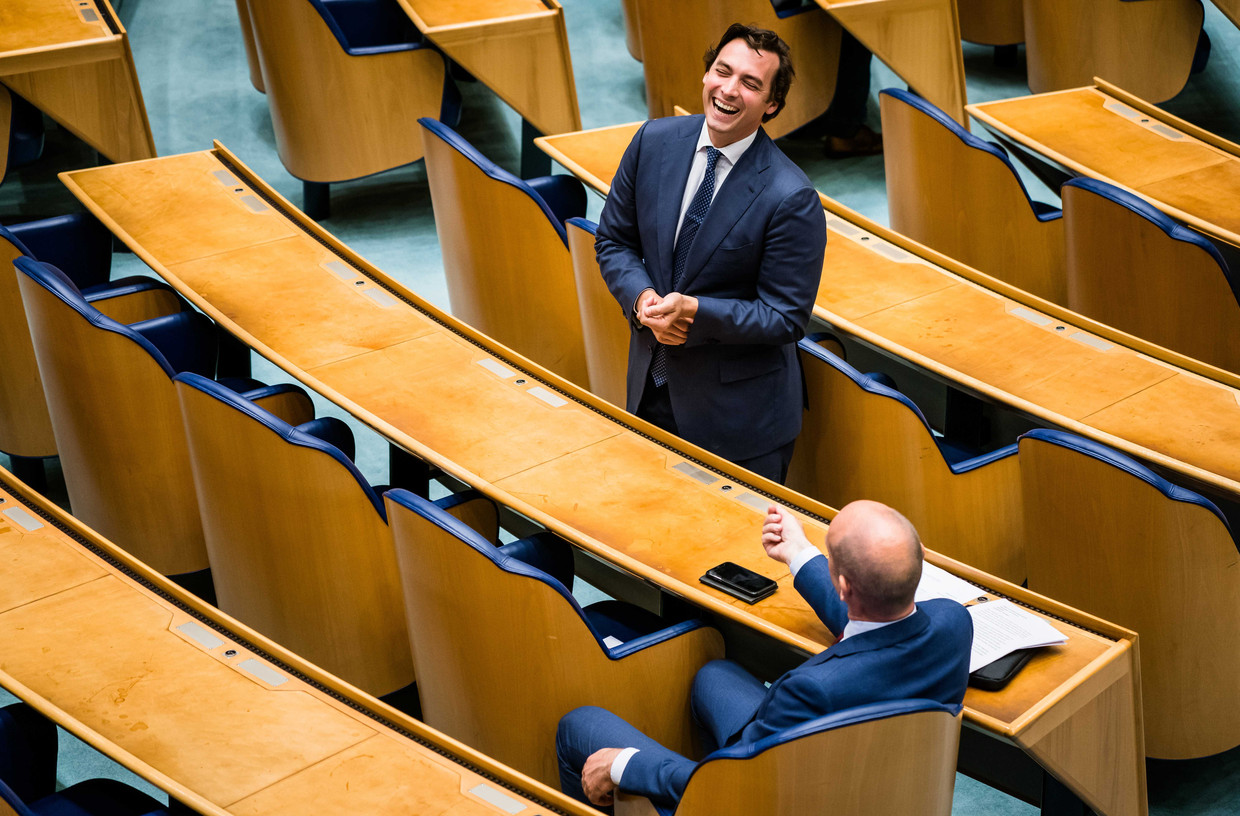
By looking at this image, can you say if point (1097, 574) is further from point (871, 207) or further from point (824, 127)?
point (824, 127)

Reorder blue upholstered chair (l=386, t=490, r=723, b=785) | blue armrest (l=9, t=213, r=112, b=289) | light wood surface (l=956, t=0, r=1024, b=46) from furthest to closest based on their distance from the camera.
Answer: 1. light wood surface (l=956, t=0, r=1024, b=46)
2. blue armrest (l=9, t=213, r=112, b=289)
3. blue upholstered chair (l=386, t=490, r=723, b=785)

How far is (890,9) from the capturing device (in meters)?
2.92

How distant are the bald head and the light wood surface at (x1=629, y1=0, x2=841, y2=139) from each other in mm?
1950

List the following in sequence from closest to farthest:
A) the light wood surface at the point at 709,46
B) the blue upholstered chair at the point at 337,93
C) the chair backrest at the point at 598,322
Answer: the chair backrest at the point at 598,322, the blue upholstered chair at the point at 337,93, the light wood surface at the point at 709,46

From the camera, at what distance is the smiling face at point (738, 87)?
1482 mm

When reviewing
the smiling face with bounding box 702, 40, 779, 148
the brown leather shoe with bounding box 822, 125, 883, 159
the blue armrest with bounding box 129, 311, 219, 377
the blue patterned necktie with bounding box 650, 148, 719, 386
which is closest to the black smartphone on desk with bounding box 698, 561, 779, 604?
the blue patterned necktie with bounding box 650, 148, 719, 386

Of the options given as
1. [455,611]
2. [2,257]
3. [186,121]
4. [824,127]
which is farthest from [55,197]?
[455,611]

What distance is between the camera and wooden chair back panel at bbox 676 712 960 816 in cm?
107

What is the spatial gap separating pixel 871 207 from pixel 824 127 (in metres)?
0.36

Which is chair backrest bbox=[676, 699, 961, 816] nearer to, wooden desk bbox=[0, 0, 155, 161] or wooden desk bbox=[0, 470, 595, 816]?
wooden desk bbox=[0, 470, 595, 816]

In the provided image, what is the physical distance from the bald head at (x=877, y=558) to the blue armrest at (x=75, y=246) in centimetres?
158

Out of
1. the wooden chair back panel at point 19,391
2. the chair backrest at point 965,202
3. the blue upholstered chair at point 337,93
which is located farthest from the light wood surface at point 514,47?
the wooden chair back panel at point 19,391

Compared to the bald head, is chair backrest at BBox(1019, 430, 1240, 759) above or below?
below

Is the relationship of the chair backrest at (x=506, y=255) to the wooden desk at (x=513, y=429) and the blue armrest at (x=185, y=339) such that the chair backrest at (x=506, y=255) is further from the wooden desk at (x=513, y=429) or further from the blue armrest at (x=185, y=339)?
the blue armrest at (x=185, y=339)
